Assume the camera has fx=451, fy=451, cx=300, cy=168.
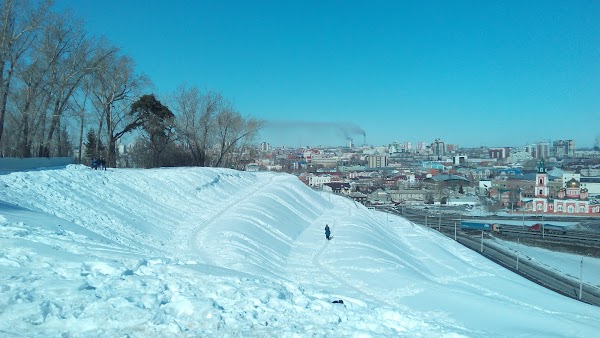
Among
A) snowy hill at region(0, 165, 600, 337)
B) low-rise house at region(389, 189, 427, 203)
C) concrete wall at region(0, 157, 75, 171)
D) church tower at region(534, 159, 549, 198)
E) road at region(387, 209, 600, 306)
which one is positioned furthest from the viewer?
low-rise house at region(389, 189, 427, 203)

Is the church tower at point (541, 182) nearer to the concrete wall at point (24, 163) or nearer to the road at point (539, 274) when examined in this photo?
the road at point (539, 274)

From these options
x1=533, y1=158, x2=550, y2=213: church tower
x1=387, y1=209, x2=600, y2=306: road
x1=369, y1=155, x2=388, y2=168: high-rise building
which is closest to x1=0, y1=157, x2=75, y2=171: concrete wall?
x1=387, y1=209, x2=600, y2=306: road

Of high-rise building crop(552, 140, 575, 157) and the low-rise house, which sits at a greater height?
high-rise building crop(552, 140, 575, 157)

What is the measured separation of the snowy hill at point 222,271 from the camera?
507 cm

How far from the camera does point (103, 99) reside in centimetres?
2747

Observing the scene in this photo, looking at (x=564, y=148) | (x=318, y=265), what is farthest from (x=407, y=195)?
(x=564, y=148)

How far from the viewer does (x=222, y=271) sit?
7367mm

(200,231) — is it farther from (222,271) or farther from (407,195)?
(407,195)

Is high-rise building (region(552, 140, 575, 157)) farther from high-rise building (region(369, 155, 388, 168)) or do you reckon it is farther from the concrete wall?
the concrete wall

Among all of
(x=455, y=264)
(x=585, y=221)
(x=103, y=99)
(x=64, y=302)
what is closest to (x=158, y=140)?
(x=103, y=99)

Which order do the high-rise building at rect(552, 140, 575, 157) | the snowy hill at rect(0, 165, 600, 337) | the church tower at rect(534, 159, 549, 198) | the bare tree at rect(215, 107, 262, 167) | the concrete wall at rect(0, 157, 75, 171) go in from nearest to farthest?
the snowy hill at rect(0, 165, 600, 337)
the concrete wall at rect(0, 157, 75, 171)
the bare tree at rect(215, 107, 262, 167)
the church tower at rect(534, 159, 549, 198)
the high-rise building at rect(552, 140, 575, 157)

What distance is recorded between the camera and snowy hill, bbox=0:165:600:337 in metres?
5.07

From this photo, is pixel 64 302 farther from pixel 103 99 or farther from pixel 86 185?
pixel 103 99

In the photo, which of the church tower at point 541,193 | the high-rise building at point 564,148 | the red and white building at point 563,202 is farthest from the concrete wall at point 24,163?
the high-rise building at point 564,148
